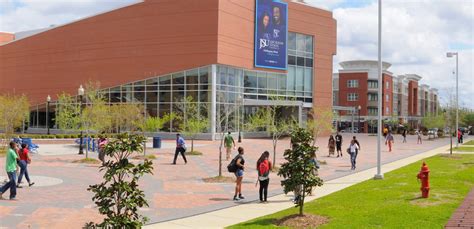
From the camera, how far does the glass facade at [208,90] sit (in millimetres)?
52062

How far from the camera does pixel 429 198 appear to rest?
13.8 metres

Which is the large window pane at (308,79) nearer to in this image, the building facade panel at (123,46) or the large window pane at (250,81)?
the large window pane at (250,81)

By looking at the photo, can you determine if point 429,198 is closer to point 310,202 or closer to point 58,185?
point 310,202

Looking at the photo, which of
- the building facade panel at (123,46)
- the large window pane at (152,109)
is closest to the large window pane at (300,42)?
the building facade panel at (123,46)

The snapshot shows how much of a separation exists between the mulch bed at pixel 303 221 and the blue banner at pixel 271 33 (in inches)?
→ 1786

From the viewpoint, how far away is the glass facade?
52.1 metres

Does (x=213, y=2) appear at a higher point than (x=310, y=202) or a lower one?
higher

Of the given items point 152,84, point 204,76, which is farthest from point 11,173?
point 152,84

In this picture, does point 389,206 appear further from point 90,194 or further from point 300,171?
point 90,194

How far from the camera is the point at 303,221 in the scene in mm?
11812

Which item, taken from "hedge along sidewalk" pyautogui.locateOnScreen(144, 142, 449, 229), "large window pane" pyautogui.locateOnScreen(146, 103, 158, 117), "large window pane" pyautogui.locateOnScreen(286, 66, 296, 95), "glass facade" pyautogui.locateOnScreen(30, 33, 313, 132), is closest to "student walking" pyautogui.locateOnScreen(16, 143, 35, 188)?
"hedge along sidewalk" pyautogui.locateOnScreen(144, 142, 449, 229)

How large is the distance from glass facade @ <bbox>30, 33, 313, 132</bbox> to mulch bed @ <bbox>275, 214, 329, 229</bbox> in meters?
34.7

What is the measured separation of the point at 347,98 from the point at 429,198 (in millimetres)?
93129

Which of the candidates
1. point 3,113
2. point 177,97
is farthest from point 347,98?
point 3,113
